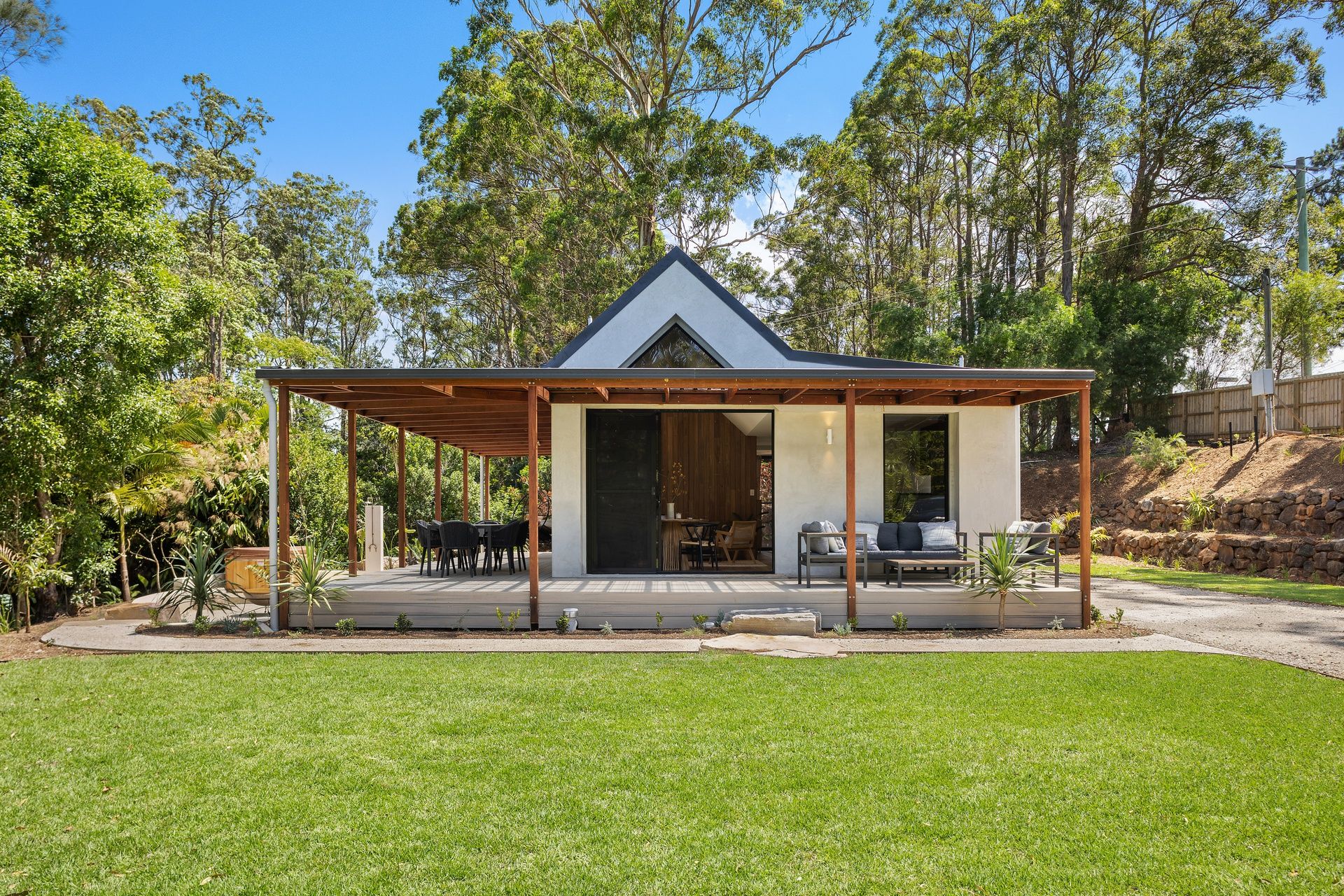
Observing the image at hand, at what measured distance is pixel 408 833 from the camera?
3627mm

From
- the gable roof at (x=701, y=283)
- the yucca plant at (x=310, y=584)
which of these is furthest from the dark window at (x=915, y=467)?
the yucca plant at (x=310, y=584)

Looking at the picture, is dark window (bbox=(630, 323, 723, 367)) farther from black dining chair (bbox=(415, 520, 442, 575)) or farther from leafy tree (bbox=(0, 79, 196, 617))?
leafy tree (bbox=(0, 79, 196, 617))

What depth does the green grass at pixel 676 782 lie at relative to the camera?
3.30m

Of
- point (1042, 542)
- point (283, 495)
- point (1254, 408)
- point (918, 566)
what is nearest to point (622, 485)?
point (918, 566)

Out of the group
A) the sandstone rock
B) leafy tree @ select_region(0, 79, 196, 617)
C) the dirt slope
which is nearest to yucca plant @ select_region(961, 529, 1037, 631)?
the sandstone rock

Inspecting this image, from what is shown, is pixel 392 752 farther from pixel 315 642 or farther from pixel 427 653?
pixel 315 642

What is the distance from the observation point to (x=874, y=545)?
34.8 feet

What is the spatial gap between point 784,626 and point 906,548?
9.79 feet

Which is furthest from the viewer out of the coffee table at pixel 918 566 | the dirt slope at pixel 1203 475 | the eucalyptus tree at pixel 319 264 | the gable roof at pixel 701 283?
the eucalyptus tree at pixel 319 264

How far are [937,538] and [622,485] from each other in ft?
13.8

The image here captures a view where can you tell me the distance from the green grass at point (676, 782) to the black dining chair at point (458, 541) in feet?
14.8

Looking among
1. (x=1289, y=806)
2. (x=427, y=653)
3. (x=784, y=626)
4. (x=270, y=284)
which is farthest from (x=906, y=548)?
(x=270, y=284)

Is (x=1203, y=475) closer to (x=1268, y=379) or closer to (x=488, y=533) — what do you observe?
(x=1268, y=379)

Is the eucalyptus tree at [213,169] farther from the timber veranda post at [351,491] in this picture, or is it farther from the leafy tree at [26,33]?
the timber veranda post at [351,491]
